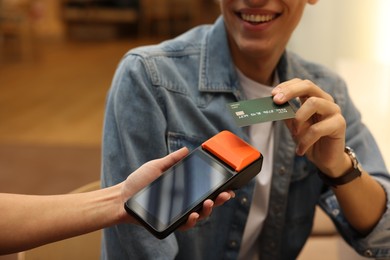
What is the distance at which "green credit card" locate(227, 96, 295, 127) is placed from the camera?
0.72 metres

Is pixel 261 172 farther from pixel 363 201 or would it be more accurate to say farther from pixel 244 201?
pixel 363 201

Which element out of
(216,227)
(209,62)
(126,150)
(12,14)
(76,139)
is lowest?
(76,139)

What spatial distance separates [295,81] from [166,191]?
0.31 metres

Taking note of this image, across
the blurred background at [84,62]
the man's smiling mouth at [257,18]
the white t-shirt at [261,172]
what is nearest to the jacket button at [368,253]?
the white t-shirt at [261,172]

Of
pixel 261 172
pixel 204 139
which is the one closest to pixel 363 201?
pixel 261 172

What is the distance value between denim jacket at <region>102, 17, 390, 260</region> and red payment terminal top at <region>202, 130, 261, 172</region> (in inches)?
7.0

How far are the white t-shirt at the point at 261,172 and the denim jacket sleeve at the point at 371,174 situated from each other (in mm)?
176

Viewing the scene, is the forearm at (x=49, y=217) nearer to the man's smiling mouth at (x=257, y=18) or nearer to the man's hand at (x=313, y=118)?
the man's hand at (x=313, y=118)

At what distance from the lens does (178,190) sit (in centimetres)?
72

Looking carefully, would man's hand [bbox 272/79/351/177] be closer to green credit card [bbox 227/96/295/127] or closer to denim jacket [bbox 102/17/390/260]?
green credit card [bbox 227/96/295/127]

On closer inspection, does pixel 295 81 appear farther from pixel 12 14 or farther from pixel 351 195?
pixel 12 14

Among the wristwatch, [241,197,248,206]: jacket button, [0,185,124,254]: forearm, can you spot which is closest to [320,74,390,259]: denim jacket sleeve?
the wristwatch

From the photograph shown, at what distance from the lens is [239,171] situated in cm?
71

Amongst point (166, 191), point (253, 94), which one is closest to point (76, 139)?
point (253, 94)
